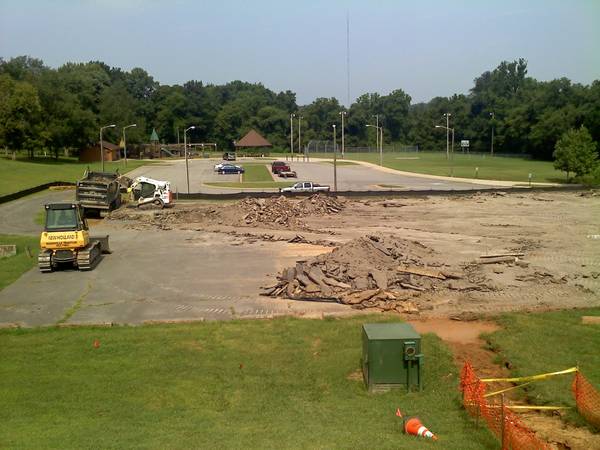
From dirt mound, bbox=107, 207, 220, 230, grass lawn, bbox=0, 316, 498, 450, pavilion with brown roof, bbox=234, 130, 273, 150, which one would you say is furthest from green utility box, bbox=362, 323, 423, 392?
pavilion with brown roof, bbox=234, 130, 273, 150

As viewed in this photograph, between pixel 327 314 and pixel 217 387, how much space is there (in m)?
7.36

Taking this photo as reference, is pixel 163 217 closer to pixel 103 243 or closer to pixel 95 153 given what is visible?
pixel 103 243

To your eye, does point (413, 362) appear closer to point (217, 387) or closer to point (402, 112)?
point (217, 387)

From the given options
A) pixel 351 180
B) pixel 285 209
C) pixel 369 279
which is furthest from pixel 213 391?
pixel 351 180

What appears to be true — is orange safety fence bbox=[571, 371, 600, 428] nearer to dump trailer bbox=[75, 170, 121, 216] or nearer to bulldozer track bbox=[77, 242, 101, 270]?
bulldozer track bbox=[77, 242, 101, 270]

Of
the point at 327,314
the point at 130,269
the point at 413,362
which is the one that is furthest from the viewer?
the point at 130,269

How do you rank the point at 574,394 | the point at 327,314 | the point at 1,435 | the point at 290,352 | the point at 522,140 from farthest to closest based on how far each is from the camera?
the point at 522,140
the point at 327,314
the point at 290,352
the point at 574,394
the point at 1,435

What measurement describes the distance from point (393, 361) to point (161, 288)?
13351 mm

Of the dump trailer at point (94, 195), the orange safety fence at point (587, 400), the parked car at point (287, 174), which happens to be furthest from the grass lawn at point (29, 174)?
the orange safety fence at point (587, 400)

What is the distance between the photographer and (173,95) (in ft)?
586

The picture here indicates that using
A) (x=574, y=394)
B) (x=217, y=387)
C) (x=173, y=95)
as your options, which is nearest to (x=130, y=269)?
(x=217, y=387)

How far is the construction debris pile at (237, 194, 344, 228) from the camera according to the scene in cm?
4194

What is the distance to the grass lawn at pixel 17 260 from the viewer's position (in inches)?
1029

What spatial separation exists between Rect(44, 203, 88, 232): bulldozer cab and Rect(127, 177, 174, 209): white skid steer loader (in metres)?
24.0
